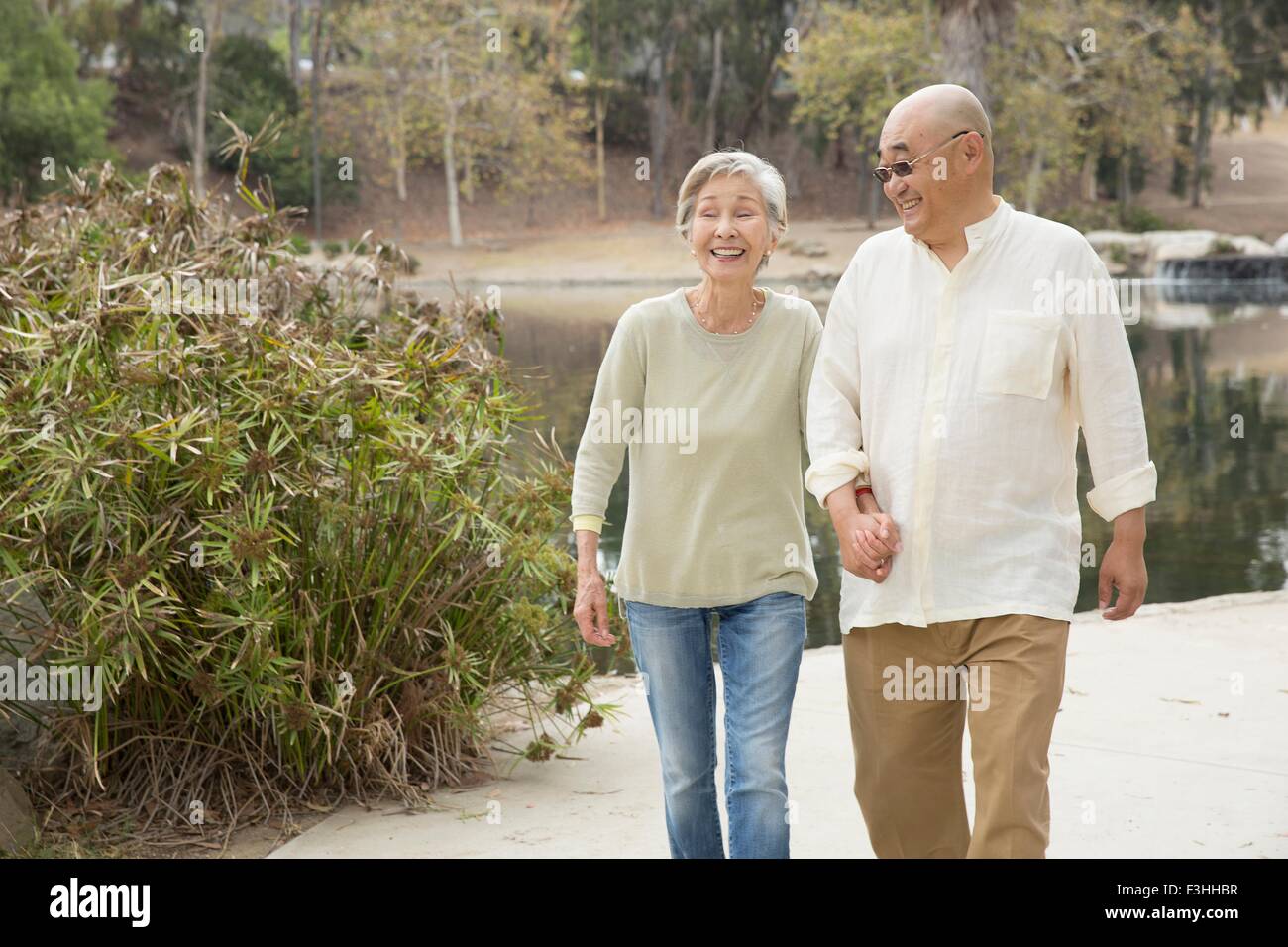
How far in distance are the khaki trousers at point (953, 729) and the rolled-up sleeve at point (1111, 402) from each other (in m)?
0.29

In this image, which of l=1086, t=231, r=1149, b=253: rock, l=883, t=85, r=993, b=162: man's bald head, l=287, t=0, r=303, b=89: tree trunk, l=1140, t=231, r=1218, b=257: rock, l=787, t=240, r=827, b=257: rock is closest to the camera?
l=883, t=85, r=993, b=162: man's bald head

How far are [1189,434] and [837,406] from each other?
491 inches

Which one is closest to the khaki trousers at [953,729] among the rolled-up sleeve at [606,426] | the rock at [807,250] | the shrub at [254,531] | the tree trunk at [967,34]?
the rolled-up sleeve at [606,426]

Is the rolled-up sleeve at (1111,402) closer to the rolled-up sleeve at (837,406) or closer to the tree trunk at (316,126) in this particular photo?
the rolled-up sleeve at (837,406)

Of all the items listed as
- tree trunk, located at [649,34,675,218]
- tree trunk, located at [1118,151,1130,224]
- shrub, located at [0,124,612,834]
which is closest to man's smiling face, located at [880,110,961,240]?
shrub, located at [0,124,612,834]

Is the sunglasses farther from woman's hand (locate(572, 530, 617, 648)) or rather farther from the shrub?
the shrub

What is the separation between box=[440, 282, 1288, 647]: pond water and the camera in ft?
29.9

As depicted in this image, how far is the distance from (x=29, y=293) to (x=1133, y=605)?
3429 mm

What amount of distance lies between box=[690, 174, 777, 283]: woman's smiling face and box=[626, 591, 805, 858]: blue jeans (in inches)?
28.0

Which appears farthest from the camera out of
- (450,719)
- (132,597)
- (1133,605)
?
(450,719)

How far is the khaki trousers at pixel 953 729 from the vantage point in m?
2.88

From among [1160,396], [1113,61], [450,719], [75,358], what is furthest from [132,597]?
[1113,61]
